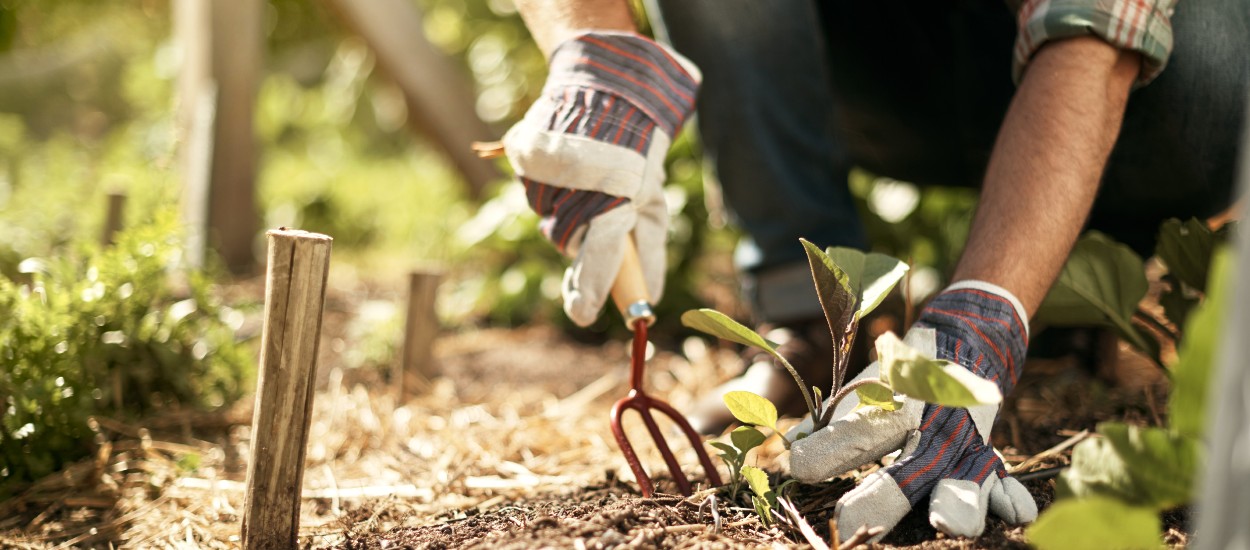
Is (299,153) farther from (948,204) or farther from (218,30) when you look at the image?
(948,204)

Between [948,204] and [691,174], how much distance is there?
582 mm

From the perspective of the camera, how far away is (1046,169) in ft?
2.99

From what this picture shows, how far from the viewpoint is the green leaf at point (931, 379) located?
648 millimetres

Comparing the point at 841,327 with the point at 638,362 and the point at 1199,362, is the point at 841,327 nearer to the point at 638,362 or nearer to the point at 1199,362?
the point at 638,362

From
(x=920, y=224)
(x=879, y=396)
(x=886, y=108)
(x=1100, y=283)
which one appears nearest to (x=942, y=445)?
(x=879, y=396)

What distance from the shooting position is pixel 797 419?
1.36m

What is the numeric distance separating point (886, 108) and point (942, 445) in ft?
3.34

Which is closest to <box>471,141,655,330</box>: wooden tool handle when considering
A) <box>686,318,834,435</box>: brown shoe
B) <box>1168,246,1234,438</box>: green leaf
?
<box>686,318,834,435</box>: brown shoe

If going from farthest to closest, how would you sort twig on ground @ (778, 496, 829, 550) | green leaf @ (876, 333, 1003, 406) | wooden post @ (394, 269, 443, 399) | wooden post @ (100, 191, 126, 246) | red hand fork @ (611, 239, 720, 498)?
wooden post @ (100, 191, 126, 246) < wooden post @ (394, 269, 443, 399) < red hand fork @ (611, 239, 720, 498) < twig on ground @ (778, 496, 829, 550) < green leaf @ (876, 333, 1003, 406)

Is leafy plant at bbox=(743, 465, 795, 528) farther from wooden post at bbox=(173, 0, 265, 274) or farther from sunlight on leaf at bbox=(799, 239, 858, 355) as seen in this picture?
wooden post at bbox=(173, 0, 265, 274)

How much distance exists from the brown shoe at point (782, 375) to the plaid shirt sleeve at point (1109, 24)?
20.9 inches

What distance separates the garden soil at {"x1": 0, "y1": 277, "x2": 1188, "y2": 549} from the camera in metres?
0.83

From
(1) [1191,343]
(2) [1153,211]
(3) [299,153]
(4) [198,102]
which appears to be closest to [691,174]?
(2) [1153,211]

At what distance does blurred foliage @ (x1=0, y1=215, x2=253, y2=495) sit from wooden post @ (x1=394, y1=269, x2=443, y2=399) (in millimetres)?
285
